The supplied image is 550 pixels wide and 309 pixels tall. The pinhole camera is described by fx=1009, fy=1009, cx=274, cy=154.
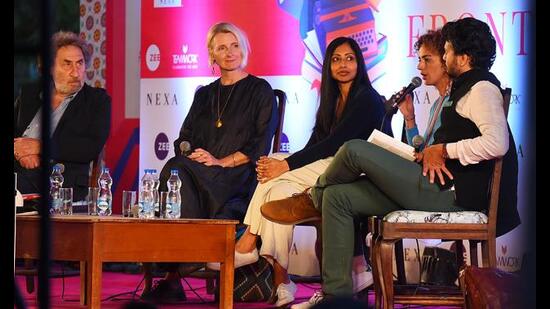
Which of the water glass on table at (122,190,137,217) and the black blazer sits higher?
the black blazer

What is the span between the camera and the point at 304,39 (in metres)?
6.42

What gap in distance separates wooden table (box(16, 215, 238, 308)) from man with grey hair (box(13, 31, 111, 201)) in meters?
1.37

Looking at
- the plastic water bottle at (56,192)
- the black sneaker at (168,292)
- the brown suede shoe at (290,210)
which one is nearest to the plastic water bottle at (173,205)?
the brown suede shoe at (290,210)

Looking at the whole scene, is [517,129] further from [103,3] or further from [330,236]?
[103,3]

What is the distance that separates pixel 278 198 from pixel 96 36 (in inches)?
134

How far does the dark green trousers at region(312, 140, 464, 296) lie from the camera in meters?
3.88

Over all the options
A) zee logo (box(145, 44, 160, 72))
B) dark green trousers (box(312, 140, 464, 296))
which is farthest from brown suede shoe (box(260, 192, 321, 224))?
zee logo (box(145, 44, 160, 72))

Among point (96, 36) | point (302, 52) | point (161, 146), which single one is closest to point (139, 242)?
point (302, 52)

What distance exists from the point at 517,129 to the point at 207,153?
1.82m

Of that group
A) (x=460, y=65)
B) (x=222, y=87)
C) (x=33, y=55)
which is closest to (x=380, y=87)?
(x=222, y=87)

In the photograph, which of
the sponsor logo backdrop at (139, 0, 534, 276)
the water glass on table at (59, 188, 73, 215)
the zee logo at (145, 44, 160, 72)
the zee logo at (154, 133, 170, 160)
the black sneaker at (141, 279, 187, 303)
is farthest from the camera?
the zee logo at (145, 44, 160, 72)

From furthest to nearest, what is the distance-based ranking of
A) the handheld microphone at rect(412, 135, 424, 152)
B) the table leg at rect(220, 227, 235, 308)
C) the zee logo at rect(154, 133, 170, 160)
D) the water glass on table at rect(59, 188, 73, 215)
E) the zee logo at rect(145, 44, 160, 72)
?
the zee logo at rect(145, 44, 160, 72) < the zee logo at rect(154, 133, 170, 160) < the water glass on table at rect(59, 188, 73, 215) < the handheld microphone at rect(412, 135, 424, 152) < the table leg at rect(220, 227, 235, 308)

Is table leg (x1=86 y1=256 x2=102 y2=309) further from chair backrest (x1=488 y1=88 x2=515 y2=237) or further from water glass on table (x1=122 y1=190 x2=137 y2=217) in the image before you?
chair backrest (x1=488 y1=88 x2=515 y2=237)

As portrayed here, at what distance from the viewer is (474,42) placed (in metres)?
4.01
